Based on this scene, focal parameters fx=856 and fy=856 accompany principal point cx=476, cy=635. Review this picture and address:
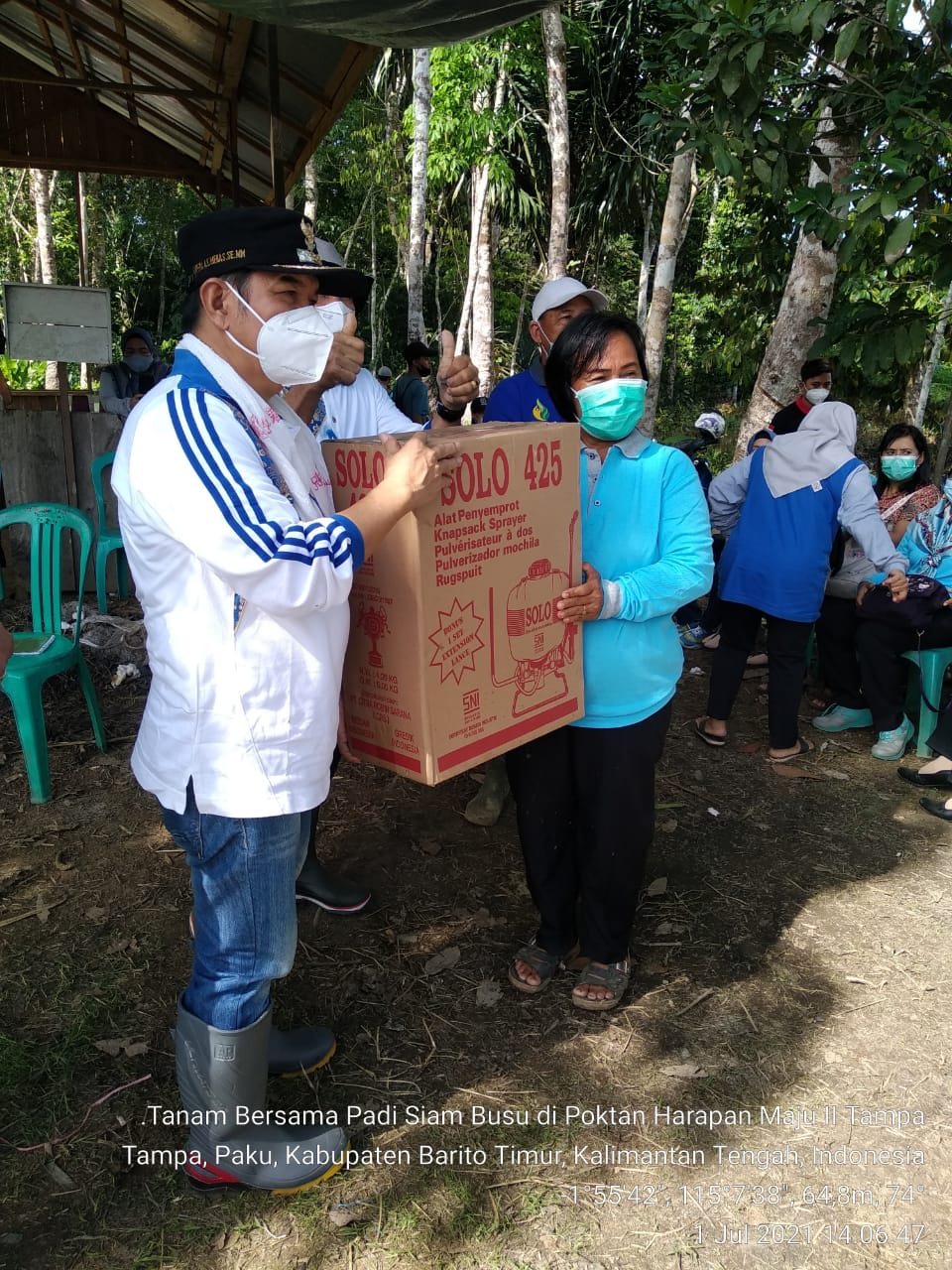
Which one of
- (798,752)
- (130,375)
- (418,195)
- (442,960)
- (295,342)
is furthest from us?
(418,195)

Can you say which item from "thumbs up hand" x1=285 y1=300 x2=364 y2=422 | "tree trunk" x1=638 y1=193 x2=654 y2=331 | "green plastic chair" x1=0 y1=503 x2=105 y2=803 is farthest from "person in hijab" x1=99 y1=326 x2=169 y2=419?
"tree trunk" x1=638 y1=193 x2=654 y2=331

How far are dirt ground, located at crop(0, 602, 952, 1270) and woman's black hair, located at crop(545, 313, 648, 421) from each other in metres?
1.75

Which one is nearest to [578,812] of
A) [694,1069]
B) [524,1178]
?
[694,1069]

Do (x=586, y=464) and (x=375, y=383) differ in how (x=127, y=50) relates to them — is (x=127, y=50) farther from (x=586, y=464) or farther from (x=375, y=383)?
(x=586, y=464)

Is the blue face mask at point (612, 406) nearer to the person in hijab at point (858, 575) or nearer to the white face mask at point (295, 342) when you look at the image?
the white face mask at point (295, 342)

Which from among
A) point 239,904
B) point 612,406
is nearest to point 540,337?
point 612,406

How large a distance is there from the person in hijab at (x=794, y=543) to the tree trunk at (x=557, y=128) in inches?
287

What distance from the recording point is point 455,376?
2342mm

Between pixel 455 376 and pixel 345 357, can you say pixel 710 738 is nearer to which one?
pixel 455 376

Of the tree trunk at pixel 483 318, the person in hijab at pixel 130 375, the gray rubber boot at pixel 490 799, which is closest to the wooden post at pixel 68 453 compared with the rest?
the person in hijab at pixel 130 375

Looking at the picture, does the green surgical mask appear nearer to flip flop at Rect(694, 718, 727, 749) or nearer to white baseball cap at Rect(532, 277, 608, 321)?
flip flop at Rect(694, 718, 727, 749)

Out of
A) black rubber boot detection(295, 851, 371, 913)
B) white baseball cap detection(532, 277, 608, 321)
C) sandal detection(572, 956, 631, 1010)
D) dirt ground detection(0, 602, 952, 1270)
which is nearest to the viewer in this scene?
dirt ground detection(0, 602, 952, 1270)

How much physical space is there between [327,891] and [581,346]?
1943 mm

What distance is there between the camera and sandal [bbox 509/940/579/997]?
2557 mm
